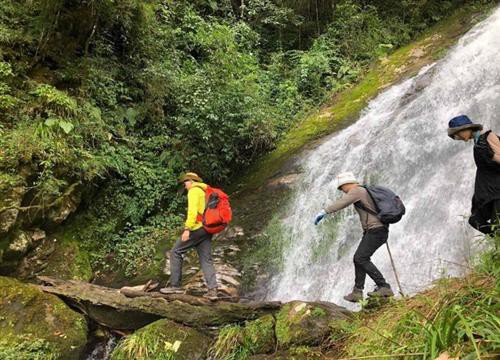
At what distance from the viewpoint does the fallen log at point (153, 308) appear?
6070 mm

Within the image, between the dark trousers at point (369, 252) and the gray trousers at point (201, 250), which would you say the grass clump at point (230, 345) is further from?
the dark trousers at point (369, 252)

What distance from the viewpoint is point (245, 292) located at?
8.27m

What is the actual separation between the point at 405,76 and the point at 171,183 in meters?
7.27

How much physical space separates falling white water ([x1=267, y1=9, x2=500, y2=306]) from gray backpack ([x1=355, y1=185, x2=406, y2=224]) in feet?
4.82

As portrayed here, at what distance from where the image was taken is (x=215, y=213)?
6.46 metres

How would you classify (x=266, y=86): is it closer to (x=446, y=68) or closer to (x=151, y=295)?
(x=446, y=68)

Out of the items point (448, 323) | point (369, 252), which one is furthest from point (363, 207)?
point (448, 323)

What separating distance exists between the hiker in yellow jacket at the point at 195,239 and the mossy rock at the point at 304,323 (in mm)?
1326

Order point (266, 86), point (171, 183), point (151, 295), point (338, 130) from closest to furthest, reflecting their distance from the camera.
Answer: point (151, 295) < point (171, 183) < point (338, 130) < point (266, 86)

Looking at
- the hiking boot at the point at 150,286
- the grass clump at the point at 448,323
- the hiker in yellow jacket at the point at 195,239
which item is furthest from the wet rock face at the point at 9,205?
the grass clump at the point at 448,323

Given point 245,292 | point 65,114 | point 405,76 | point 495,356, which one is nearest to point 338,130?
point 405,76

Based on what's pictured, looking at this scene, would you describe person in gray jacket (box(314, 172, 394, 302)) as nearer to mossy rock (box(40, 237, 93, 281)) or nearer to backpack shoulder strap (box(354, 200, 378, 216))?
backpack shoulder strap (box(354, 200, 378, 216))

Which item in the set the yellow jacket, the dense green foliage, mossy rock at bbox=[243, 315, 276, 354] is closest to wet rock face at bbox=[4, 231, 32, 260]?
the dense green foliage

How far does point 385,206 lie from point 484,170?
47.7 inches
